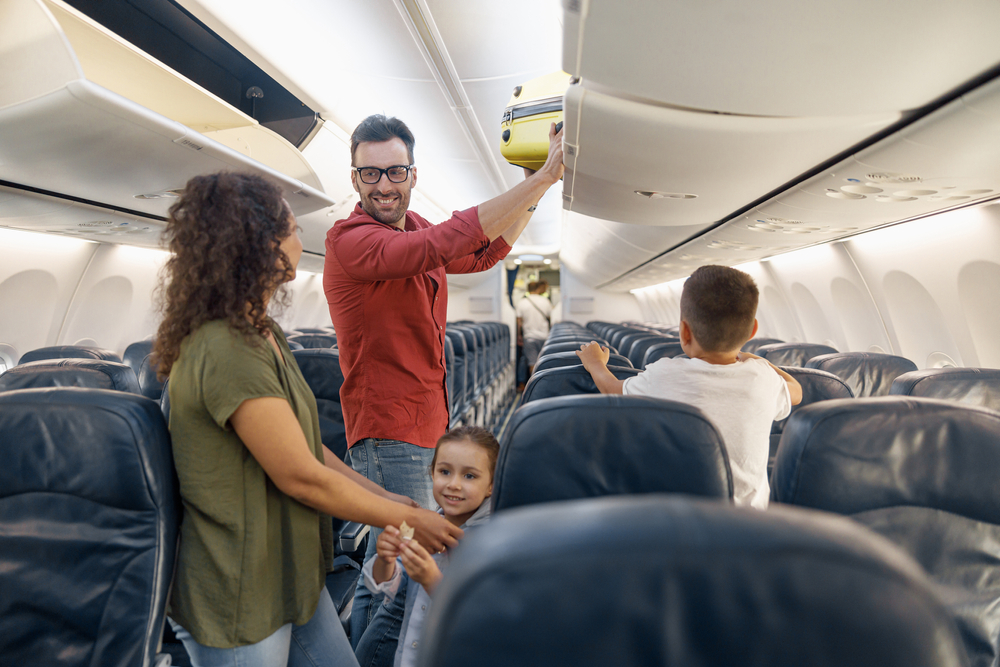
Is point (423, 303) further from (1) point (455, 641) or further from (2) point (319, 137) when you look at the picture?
(2) point (319, 137)

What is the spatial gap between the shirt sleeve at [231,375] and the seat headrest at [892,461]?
1.24 m

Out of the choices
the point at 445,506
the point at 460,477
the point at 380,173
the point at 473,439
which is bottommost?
the point at 445,506

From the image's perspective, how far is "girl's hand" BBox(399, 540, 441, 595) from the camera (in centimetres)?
133

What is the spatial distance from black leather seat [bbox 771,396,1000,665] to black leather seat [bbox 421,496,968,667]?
91 cm

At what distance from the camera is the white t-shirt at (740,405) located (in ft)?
6.11

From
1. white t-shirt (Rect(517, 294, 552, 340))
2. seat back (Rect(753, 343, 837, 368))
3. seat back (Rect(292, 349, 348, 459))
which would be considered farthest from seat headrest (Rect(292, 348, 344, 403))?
white t-shirt (Rect(517, 294, 552, 340))

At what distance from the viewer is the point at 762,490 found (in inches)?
74.5

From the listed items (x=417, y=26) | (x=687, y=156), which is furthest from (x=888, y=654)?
(x=417, y=26)

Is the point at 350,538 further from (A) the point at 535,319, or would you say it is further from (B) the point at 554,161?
(A) the point at 535,319

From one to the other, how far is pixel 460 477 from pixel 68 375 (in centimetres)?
231

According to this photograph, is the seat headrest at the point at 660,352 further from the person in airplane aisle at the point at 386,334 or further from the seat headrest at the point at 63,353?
the seat headrest at the point at 63,353

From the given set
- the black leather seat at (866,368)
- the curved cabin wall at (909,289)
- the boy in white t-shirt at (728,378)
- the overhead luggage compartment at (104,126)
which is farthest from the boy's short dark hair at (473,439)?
the curved cabin wall at (909,289)

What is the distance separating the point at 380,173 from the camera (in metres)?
1.90

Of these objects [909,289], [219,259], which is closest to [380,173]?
[219,259]
